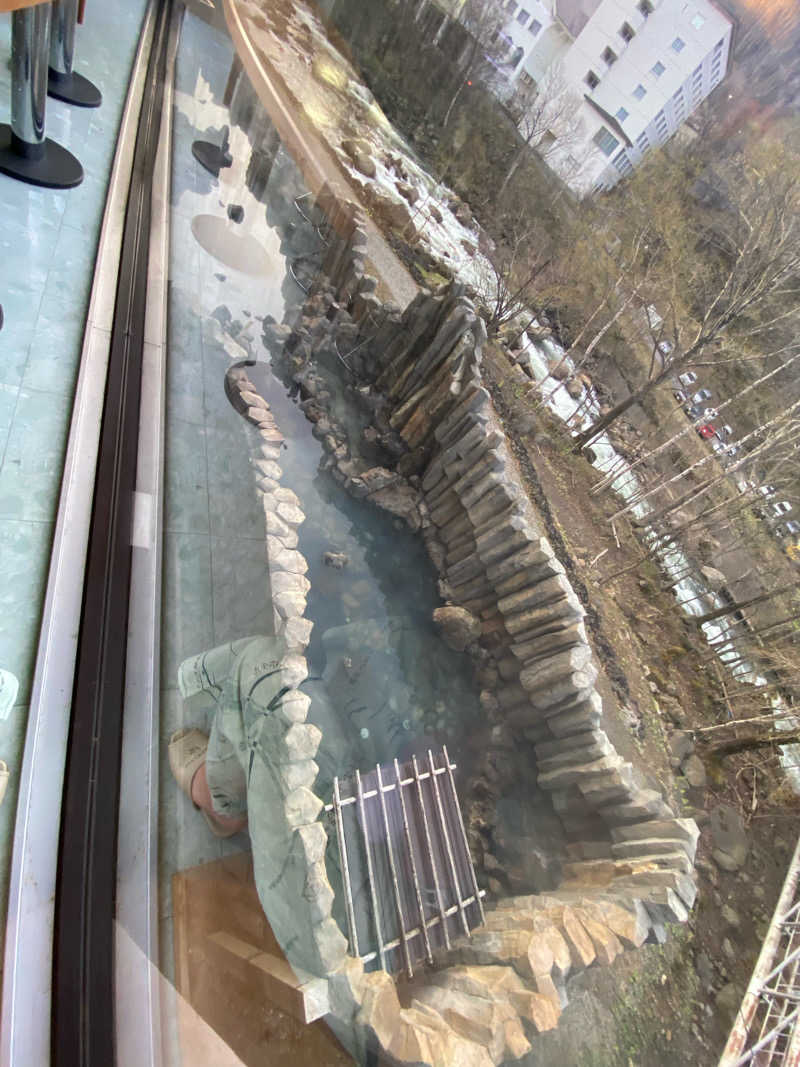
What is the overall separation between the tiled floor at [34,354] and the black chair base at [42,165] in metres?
0.07

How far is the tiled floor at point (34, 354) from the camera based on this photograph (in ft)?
8.32

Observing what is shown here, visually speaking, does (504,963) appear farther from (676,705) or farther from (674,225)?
(674,225)

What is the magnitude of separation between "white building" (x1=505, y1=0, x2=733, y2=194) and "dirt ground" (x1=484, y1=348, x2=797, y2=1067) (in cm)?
595

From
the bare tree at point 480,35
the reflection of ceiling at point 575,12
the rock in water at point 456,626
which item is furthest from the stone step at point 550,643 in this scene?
the bare tree at point 480,35

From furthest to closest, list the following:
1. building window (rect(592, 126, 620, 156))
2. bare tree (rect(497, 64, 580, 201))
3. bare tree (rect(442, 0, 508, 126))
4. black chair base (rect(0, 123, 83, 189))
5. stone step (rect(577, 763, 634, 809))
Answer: bare tree (rect(442, 0, 508, 126))
building window (rect(592, 126, 620, 156))
bare tree (rect(497, 64, 580, 201))
stone step (rect(577, 763, 634, 809))
black chair base (rect(0, 123, 83, 189))

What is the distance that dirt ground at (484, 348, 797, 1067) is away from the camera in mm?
4609

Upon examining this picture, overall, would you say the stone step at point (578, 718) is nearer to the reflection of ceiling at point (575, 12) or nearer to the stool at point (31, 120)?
the stool at point (31, 120)

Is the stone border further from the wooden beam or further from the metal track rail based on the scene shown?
the metal track rail

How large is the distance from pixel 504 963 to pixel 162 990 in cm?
272

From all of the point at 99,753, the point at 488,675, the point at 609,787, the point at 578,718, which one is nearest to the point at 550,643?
the point at 578,718

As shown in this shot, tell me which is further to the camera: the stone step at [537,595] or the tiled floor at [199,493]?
the stone step at [537,595]

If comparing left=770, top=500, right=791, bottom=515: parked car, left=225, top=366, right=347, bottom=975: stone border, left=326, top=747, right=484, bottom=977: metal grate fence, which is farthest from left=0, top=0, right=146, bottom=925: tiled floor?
left=770, top=500, right=791, bottom=515: parked car

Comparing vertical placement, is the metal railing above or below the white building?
below

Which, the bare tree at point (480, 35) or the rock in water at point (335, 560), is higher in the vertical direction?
the bare tree at point (480, 35)
